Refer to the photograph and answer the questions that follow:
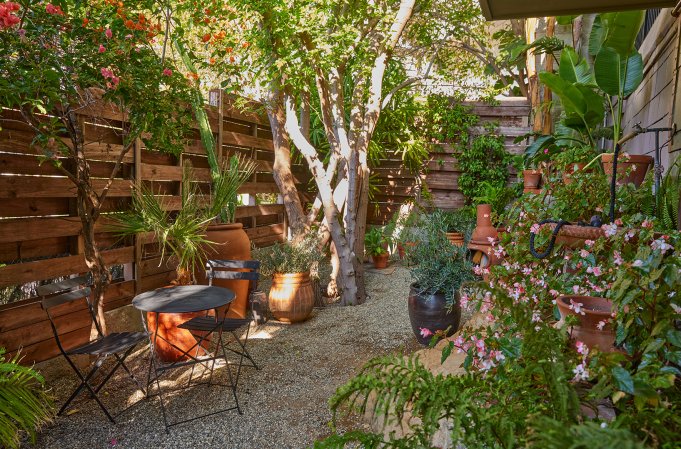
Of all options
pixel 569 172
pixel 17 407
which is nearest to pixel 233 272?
pixel 17 407

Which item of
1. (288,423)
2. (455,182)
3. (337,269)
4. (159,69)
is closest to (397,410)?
(288,423)

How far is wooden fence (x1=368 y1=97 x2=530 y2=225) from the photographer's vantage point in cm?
780

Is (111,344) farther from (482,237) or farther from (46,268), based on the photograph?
(482,237)

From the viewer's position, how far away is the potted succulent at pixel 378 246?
755 cm

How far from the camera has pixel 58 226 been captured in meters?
3.89

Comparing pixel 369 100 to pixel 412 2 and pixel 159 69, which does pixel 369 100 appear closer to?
pixel 412 2

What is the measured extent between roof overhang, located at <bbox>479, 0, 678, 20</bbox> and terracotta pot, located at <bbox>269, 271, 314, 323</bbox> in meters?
3.37

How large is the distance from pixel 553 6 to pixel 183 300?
2.76 meters

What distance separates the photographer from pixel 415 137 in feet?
26.7

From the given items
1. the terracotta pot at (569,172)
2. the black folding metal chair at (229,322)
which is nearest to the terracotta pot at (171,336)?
the black folding metal chair at (229,322)

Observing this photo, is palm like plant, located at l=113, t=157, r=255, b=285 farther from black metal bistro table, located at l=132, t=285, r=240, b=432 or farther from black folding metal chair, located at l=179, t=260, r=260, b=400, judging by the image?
black metal bistro table, located at l=132, t=285, r=240, b=432

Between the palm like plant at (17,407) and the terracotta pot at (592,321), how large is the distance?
2.60 meters

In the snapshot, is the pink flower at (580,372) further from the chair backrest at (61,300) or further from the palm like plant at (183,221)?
the palm like plant at (183,221)

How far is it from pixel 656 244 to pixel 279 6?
12.5ft
